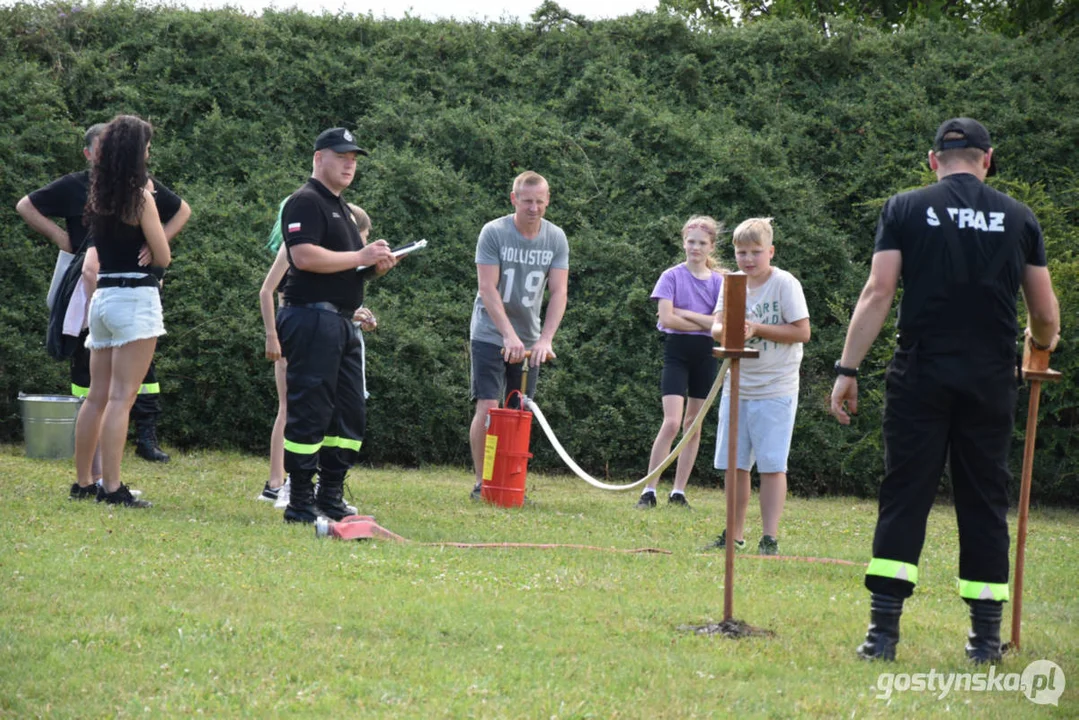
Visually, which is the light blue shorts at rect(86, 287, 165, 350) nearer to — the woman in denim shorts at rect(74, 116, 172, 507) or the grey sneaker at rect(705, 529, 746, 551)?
the woman in denim shorts at rect(74, 116, 172, 507)

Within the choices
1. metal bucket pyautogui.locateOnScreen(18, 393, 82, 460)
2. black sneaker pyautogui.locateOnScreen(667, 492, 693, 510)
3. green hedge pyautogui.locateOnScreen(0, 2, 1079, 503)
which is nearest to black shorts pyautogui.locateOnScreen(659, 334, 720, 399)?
black sneaker pyautogui.locateOnScreen(667, 492, 693, 510)

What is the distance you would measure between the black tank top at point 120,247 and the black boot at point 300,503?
5.78 feet

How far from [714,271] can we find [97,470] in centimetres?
484

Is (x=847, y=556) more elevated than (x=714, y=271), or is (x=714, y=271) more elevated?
(x=714, y=271)

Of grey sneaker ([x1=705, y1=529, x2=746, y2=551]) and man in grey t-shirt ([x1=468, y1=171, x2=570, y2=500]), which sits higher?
man in grey t-shirt ([x1=468, y1=171, x2=570, y2=500])

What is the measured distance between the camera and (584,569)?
6.53 meters

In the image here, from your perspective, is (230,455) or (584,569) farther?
(230,455)

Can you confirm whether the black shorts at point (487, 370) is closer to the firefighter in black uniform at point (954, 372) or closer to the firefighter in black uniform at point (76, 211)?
the firefighter in black uniform at point (76, 211)

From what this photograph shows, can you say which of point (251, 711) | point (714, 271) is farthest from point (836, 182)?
point (251, 711)

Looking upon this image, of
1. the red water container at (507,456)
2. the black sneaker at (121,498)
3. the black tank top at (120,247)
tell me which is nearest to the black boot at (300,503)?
the black sneaker at (121,498)

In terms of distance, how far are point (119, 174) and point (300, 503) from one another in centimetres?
236

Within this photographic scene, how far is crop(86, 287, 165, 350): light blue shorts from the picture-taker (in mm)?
7875

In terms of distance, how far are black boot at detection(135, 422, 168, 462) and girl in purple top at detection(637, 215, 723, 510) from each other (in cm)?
441

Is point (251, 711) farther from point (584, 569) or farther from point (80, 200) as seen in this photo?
point (80, 200)
